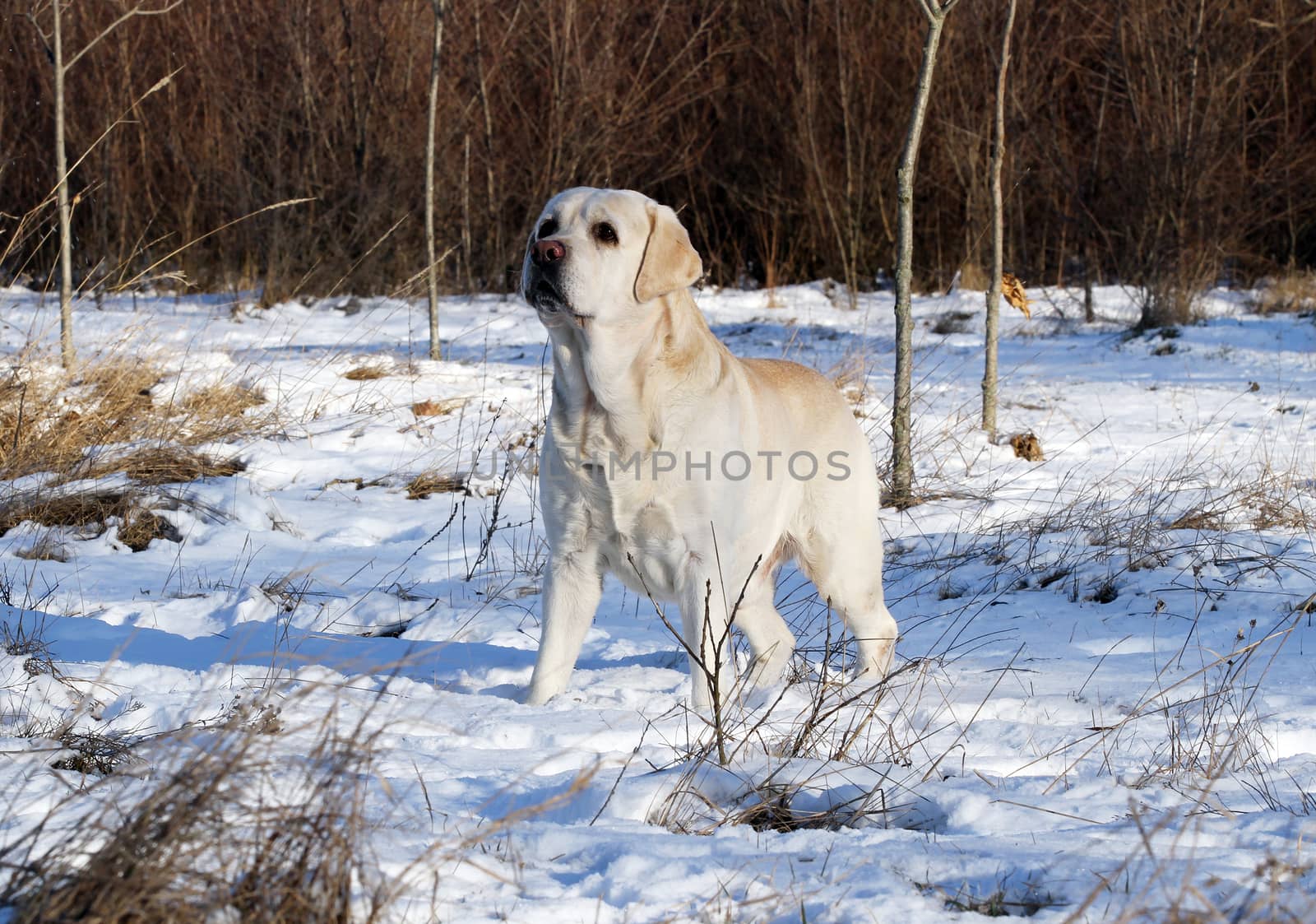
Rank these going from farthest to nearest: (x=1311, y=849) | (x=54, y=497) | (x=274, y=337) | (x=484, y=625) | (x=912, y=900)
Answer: (x=274, y=337), (x=54, y=497), (x=484, y=625), (x=1311, y=849), (x=912, y=900)

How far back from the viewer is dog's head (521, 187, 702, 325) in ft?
9.74

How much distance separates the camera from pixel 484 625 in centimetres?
387

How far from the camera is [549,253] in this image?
2943 millimetres

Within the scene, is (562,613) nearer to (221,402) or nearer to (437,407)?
(221,402)

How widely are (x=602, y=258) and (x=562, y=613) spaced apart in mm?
923

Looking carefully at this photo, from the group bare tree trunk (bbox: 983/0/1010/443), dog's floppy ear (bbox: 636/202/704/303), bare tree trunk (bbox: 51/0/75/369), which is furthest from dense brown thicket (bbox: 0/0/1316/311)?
dog's floppy ear (bbox: 636/202/704/303)

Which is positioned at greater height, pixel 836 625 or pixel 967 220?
pixel 967 220

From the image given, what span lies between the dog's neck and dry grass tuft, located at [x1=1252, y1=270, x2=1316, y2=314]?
9842 millimetres

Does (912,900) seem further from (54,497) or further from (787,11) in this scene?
(787,11)

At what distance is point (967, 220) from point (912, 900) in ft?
42.1

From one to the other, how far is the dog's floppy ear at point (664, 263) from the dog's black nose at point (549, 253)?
8.5 inches

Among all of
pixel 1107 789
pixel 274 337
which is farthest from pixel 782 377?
pixel 274 337

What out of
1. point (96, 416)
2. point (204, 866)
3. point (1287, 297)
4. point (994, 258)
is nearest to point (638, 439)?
point (204, 866)

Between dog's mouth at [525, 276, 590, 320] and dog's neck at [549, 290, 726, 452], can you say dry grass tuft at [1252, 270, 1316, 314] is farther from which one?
dog's mouth at [525, 276, 590, 320]
